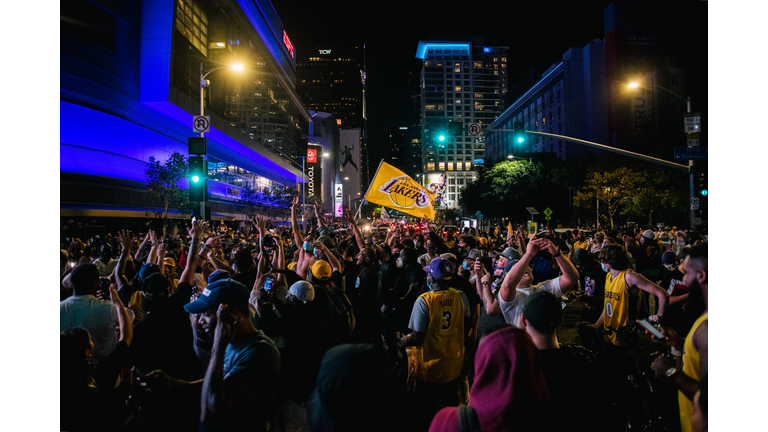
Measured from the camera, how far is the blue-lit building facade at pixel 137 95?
92.5ft

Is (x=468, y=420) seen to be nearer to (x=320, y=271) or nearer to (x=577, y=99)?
(x=320, y=271)

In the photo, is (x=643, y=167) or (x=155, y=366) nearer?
(x=155, y=366)

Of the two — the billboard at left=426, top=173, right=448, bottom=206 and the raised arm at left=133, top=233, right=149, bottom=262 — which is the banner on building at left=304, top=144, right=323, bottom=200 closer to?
the billboard at left=426, top=173, right=448, bottom=206

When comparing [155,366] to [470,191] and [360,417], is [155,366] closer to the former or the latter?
[360,417]

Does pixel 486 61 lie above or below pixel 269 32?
above

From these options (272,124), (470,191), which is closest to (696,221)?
(470,191)

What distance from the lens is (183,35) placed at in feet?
127

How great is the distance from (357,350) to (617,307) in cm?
439

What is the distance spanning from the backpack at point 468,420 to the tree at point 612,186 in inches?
1510

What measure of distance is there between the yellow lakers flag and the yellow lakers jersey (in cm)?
741

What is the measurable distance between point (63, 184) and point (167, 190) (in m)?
5.83

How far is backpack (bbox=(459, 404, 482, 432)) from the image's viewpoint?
2006mm

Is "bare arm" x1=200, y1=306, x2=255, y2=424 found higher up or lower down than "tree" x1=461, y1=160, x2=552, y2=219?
lower down

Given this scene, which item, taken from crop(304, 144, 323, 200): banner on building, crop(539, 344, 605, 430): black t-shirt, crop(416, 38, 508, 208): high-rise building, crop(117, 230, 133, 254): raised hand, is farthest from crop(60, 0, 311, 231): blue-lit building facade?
crop(416, 38, 508, 208): high-rise building
